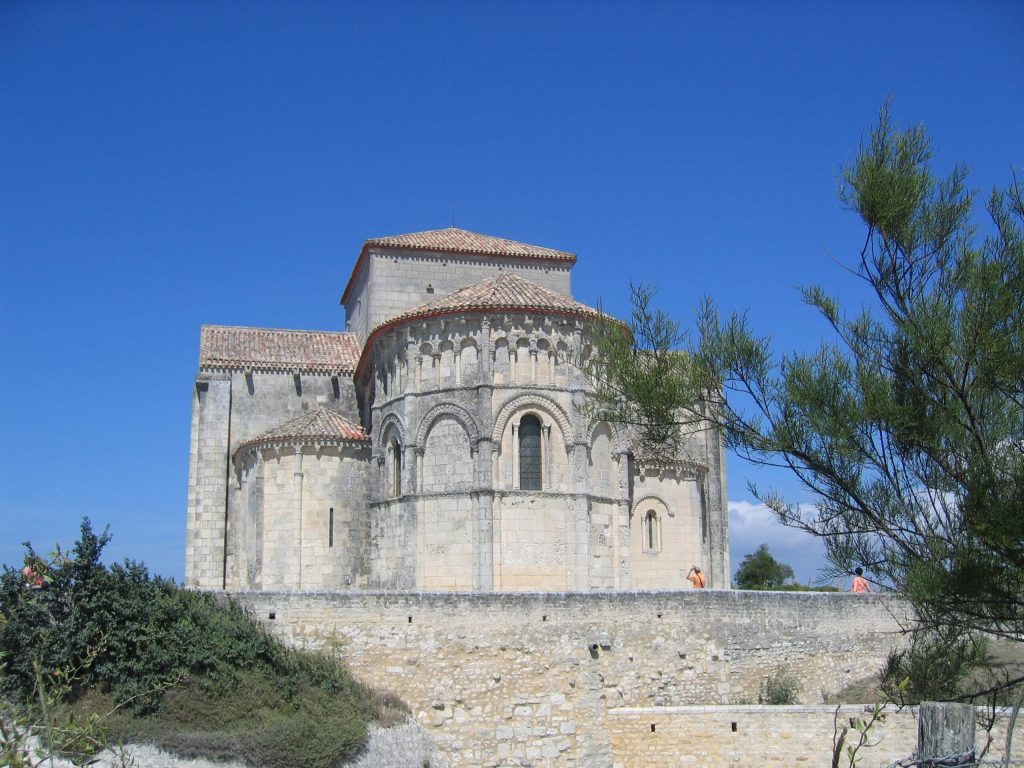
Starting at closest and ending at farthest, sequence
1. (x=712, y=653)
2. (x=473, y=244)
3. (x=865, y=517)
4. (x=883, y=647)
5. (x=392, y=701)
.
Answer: (x=865, y=517) < (x=392, y=701) < (x=712, y=653) < (x=883, y=647) < (x=473, y=244)

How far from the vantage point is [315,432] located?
2445cm

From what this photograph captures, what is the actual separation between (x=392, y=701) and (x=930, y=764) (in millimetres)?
12133

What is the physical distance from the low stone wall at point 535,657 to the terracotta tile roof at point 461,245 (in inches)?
493

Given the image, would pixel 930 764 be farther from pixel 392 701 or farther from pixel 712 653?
pixel 712 653

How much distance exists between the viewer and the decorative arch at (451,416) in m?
22.2

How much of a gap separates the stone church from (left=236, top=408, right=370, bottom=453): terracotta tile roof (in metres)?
0.05

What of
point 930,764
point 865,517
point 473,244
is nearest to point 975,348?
point 865,517

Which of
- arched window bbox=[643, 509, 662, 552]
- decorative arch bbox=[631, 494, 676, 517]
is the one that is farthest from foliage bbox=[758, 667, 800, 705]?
decorative arch bbox=[631, 494, 676, 517]

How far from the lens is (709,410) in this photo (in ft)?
30.5

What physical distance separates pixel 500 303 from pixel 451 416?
2708mm

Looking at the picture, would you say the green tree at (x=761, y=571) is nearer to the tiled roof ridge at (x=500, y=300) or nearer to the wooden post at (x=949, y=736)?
the tiled roof ridge at (x=500, y=300)

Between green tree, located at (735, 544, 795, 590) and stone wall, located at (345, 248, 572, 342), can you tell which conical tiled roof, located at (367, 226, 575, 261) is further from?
green tree, located at (735, 544, 795, 590)

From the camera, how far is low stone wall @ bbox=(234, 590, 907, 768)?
17.5m

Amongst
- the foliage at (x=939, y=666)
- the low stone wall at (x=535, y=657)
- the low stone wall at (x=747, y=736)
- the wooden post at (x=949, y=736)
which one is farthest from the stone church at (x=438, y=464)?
the wooden post at (x=949, y=736)
